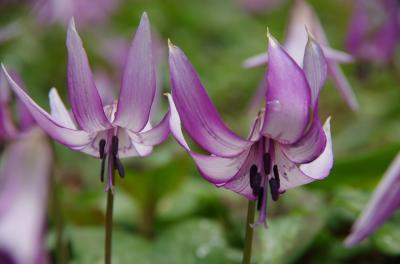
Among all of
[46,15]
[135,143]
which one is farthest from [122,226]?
[46,15]

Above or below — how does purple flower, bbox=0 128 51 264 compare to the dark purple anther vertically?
below

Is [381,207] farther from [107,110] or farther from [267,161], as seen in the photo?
[107,110]

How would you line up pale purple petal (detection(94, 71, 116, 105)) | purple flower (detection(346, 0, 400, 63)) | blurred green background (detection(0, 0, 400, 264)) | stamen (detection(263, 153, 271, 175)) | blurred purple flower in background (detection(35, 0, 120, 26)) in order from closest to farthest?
1. stamen (detection(263, 153, 271, 175))
2. blurred green background (detection(0, 0, 400, 264))
3. purple flower (detection(346, 0, 400, 63))
4. pale purple petal (detection(94, 71, 116, 105))
5. blurred purple flower in background (detection(35, 0, 120, 26))

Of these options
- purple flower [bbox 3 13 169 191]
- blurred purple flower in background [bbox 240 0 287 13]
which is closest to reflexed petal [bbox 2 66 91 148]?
purple flower [bbox 3 13 169 191]

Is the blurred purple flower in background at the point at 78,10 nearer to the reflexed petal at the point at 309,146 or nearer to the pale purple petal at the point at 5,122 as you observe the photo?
the pale purple petal at the point at 5,122

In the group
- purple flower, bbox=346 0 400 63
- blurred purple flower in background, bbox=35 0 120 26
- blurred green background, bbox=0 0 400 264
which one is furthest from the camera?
blurred purple flower in background, bbox=35 0 120 26

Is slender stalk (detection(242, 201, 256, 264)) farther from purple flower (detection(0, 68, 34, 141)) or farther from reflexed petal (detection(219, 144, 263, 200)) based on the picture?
purple flower (detection(0, 68, 34, 141))

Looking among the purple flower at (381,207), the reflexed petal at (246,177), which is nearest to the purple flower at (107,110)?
the reflexed petal at (246,177)

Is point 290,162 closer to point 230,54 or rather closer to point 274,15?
point 230,54
